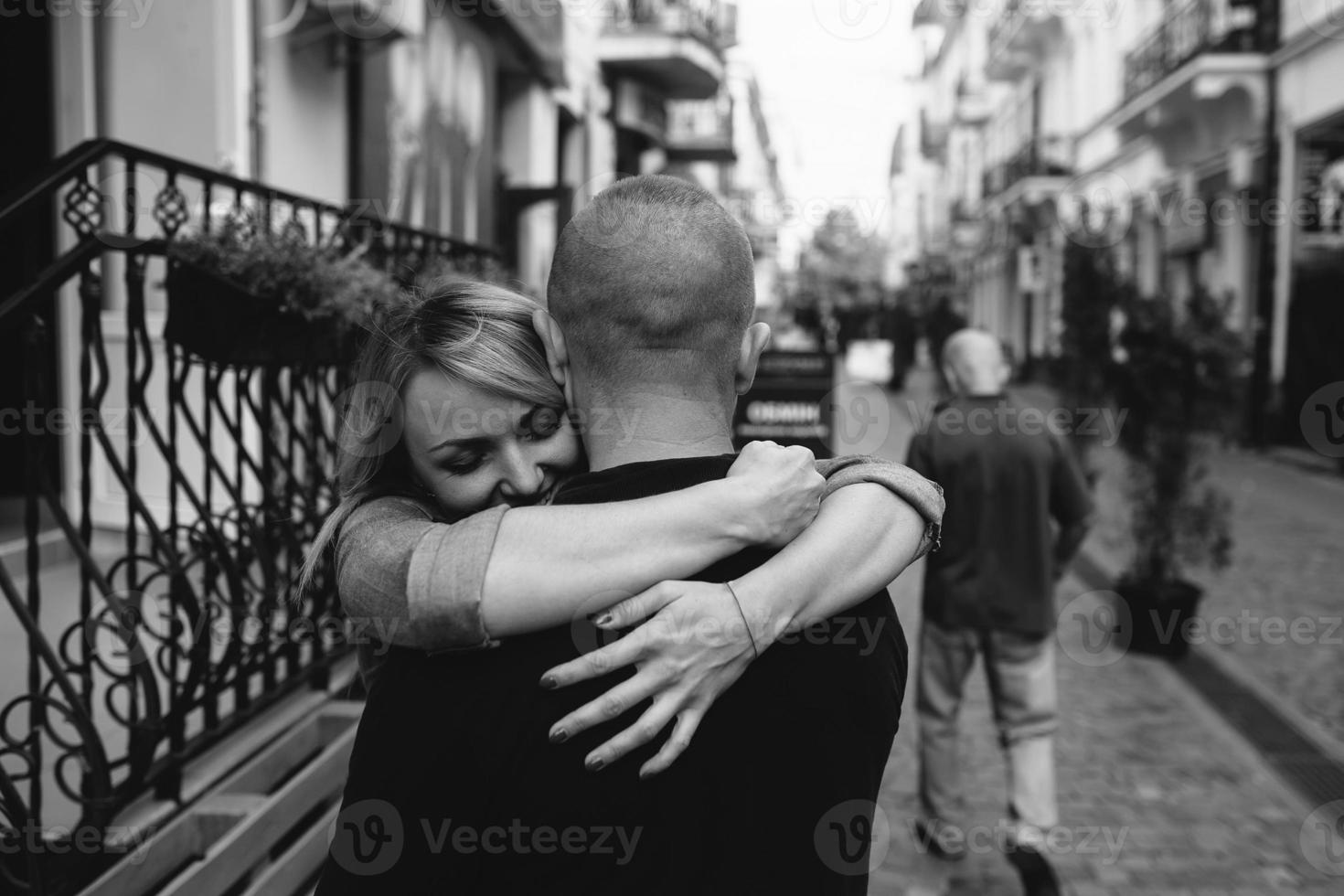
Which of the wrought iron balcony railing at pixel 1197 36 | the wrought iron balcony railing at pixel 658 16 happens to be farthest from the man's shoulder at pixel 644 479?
the wrought iron balcony railing at pixel 1197 36

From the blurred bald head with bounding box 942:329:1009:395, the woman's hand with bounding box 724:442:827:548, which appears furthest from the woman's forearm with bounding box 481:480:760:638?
the blurred bald head with bounding box 942:329:1009:395

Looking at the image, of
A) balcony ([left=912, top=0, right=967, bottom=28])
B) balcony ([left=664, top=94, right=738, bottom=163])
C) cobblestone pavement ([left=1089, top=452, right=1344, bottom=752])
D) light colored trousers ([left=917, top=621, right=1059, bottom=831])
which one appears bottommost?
cobblestone pavement ([left=1089, top=452, right=1344, bottom=752])

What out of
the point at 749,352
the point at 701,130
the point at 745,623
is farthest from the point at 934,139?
the point at 745,623

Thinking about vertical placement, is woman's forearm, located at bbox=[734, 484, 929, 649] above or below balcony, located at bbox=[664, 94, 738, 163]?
below

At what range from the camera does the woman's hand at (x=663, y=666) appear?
1.32 m

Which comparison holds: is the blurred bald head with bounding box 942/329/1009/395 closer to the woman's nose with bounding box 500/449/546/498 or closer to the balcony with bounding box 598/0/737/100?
the woman's nose with bounding box 500/449/546/498

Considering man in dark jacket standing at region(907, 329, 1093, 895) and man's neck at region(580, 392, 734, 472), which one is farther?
man in dark jacket standing at region(907, 329, 1093, 895)

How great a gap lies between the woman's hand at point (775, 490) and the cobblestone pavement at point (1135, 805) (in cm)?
315

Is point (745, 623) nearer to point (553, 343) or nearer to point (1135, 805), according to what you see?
point (553, 343)

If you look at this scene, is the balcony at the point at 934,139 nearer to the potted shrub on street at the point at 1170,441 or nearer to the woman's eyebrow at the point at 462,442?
the potted shrub on street at the point at 1170,441

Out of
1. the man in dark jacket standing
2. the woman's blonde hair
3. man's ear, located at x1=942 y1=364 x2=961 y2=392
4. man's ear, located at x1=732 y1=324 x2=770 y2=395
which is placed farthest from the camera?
man's ear, located at x1=942 y1=364 x2=961 y2=392

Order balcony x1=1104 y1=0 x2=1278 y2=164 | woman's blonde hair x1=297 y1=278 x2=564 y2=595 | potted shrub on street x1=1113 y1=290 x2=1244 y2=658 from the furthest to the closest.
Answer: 1. balcony x1=1104 y1=0 x2=1278 y2=164
2. potted shrub on street x1=1113 y1=290 x2=1244 y2=658
3. woman's blonde hair x1=297 y1=278 x2=564 y2=595

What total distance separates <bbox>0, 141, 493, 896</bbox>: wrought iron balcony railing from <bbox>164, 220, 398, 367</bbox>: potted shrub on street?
0.07 metres

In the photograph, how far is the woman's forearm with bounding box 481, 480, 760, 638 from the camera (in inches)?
52.1
